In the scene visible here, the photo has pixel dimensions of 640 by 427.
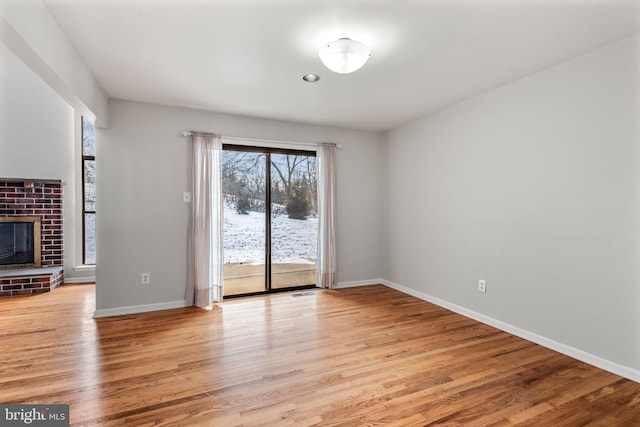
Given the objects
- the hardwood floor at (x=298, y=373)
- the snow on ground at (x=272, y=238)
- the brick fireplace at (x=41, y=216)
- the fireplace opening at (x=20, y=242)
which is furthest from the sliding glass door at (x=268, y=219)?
the fireplace opening at (x=20, y=242)

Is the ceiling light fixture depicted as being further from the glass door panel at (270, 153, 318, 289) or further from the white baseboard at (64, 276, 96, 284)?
the white baseboard at (64, 276, 96, 284)

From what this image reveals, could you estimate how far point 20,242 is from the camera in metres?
4.88

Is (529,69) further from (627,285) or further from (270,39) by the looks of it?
(270,39)

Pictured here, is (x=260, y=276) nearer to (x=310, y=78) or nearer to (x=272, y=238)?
(x=272, y=238)

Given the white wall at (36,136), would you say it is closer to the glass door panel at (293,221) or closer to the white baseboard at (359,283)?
the glass door panel at (293,221)

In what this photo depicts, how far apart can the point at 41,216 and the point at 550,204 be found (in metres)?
6.89

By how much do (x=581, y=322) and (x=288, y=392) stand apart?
2.40 metres

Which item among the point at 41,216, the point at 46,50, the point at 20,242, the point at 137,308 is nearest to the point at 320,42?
the point at 46,50

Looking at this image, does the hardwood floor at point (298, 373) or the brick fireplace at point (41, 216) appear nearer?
the hardwood floor at point (298, 373)

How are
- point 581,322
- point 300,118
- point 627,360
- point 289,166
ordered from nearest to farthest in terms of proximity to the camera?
point 627,360
point 581,322
point 300,118
point 289,166

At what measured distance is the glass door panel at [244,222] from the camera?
13.6 ft

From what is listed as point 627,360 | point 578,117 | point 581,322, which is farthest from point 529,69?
point 627,360

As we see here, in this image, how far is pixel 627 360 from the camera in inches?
87.3

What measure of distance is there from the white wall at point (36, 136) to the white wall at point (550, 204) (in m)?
5.75
